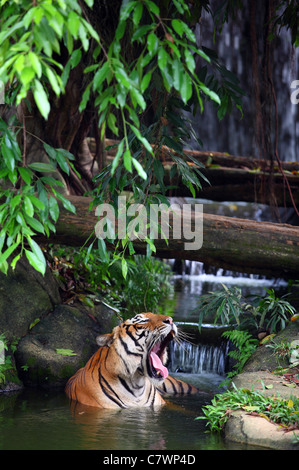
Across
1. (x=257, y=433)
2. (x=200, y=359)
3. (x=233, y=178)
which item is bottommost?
(x=200, y=359)

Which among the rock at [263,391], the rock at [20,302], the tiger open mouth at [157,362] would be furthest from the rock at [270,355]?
the rock at [20,302]

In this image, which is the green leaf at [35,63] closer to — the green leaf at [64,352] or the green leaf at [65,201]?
the green leaf at [65,201]

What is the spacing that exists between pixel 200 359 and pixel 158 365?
1.63 metres

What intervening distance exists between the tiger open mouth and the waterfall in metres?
1.43

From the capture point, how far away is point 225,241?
217 inches

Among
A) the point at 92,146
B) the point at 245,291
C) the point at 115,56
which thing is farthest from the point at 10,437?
the point at 245,291

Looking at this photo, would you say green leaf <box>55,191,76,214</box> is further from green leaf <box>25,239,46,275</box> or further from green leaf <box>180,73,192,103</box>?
green leaf <box>180,73,192,103</box>

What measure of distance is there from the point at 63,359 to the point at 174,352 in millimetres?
1446

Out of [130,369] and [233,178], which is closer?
[130,369]

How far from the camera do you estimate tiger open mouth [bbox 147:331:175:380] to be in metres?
4.74

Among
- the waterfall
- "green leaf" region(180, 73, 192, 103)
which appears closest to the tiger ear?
the waterfall

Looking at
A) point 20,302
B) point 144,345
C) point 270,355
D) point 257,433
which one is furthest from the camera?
point 20,302

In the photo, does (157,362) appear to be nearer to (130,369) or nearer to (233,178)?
(130,369)

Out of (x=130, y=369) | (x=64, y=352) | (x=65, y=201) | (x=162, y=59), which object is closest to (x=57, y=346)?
(x=64, y=352)
